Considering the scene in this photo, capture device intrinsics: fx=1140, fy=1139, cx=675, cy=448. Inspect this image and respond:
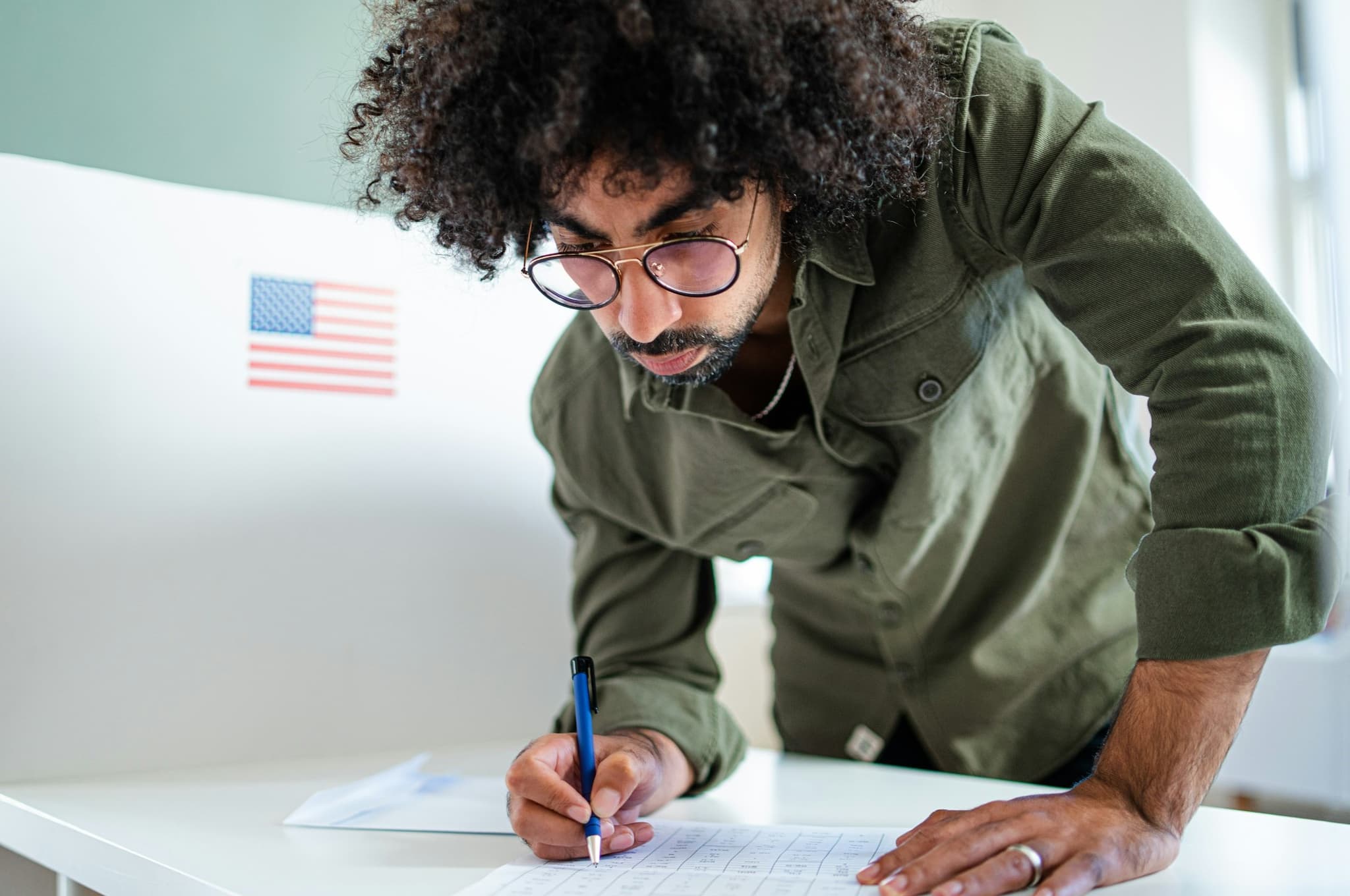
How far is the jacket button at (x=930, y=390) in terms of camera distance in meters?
1.14

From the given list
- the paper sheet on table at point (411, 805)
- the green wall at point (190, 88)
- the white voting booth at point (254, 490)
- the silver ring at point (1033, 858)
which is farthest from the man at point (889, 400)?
the green wall at point (190, 88)

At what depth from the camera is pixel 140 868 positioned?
895mm

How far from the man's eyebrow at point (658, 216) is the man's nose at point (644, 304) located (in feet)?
0.13

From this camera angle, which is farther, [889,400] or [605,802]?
[889,400]

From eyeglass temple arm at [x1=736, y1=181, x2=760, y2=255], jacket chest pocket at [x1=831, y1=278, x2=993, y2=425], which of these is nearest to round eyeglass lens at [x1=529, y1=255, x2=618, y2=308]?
eyeglass temple arm at [x1=736, y1=181, x2=760, y2=255]

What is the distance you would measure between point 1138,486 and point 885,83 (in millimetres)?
629

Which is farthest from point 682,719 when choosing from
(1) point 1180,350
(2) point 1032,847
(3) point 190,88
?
(3) point 190,88

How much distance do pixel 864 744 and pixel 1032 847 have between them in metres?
0.73

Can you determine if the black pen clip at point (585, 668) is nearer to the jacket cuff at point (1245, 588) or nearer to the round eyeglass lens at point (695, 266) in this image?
the round eyeglass lens at point (695, 266)

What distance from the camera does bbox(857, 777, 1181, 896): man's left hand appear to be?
0.73 m

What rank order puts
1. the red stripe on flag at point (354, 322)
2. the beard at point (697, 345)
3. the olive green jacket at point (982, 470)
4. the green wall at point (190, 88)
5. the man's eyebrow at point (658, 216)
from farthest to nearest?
the red stripe on flag at point (354, 322), the green wall at point (190, 88), the beard at point (697, 345), the man's eyebrow at point (658, 216), the olive green jacket at point (982, 470)

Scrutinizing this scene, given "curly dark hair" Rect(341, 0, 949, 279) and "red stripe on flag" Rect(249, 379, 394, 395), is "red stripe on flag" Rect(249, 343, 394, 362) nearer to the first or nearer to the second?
"red stripe on flag" Rect(249, 379, 394, 395)

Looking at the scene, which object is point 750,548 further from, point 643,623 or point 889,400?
point 889,400

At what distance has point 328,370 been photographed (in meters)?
1.53
